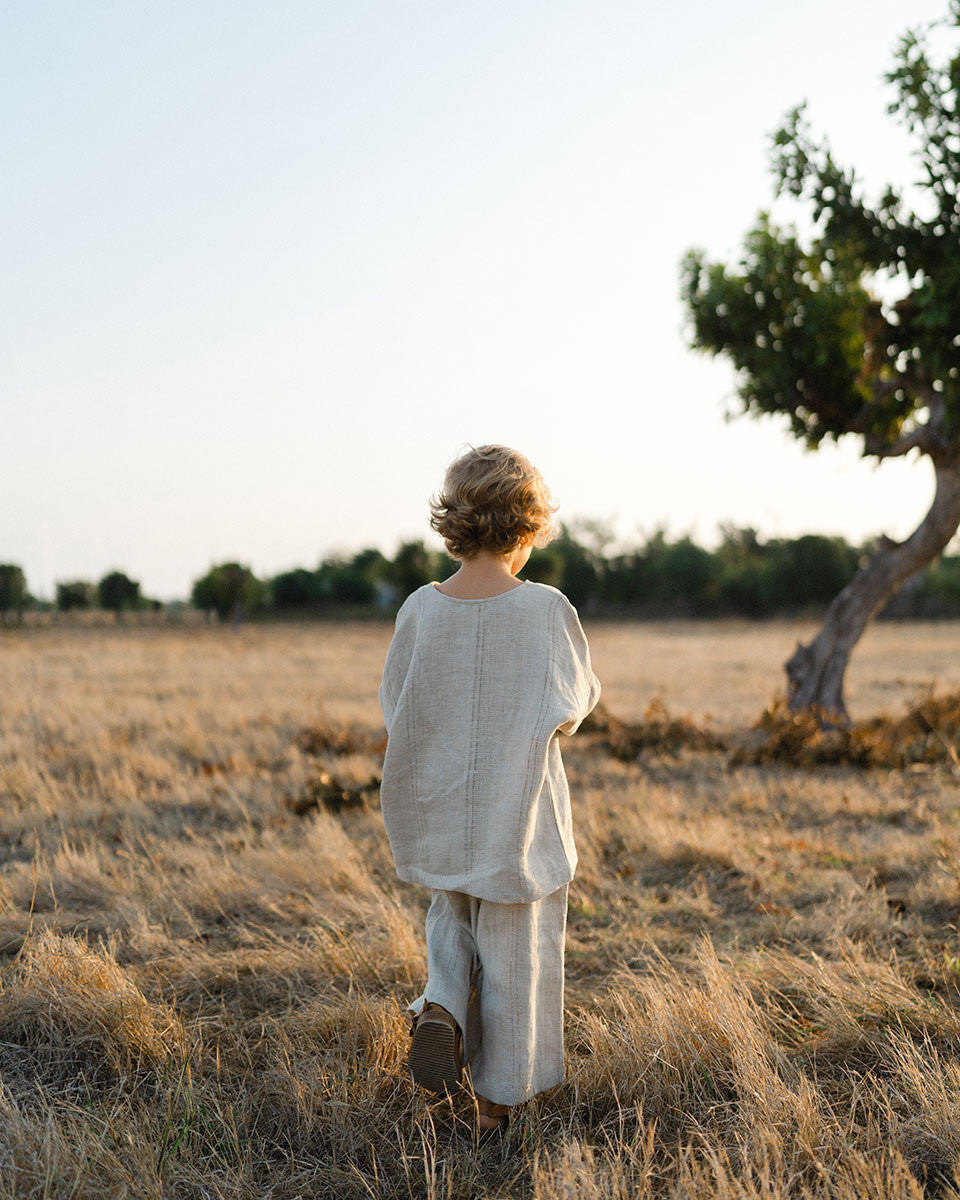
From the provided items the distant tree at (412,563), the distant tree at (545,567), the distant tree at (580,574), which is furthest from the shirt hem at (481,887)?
the distant tree at (580,574)

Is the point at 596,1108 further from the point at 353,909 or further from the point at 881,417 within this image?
the point at 881,417

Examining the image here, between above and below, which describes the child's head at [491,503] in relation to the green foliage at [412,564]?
below

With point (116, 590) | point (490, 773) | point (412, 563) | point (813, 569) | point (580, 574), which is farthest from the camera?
point (580, 574)

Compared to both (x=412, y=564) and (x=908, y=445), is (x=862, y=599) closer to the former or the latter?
(x=908, y=445)

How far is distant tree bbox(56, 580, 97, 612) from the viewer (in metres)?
64.6

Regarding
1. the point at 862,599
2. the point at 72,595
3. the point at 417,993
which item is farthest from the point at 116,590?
the point at 417,993

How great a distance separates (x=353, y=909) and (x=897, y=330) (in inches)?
398

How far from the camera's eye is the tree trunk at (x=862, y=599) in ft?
37.8

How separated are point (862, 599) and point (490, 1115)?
34.1 feet

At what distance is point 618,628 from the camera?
56.7 meters

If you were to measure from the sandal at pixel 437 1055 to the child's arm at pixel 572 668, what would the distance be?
1.00 metres

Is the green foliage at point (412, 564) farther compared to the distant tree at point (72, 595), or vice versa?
the distant tree at point (72, 595)

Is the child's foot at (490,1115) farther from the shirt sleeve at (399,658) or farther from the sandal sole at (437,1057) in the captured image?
the shirt sleeve at (399,658)

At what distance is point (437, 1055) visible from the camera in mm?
2820
